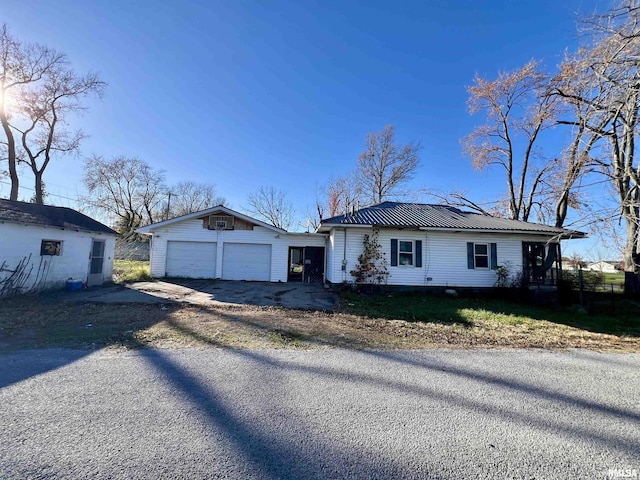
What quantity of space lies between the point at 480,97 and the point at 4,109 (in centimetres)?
2874

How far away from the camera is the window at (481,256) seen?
12.9 metres

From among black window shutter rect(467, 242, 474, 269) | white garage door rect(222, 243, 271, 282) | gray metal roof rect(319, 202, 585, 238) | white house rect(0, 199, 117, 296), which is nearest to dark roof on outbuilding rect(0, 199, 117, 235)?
white house rect(0, 199, 117, 296)

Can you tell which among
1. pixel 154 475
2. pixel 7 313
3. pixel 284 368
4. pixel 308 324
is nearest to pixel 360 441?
pixel 154 475

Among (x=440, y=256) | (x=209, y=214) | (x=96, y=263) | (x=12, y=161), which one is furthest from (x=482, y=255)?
(x=12, y=161)

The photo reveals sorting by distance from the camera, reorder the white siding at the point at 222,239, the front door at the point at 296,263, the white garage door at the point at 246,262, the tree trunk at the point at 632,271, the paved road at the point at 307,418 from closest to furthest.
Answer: the paved road at the point at 307,418 < the tree trunk at the point at 632,271 < the white siding at the point at 222,239 < the white garage door at the point at 246,262 < the front door at the point at 296,263

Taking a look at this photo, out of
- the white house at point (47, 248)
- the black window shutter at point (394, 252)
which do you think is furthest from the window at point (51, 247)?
the black window shutter at point (394, 252)

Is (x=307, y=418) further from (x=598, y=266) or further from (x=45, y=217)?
(x=598, y=266)

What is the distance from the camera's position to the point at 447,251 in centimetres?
1280

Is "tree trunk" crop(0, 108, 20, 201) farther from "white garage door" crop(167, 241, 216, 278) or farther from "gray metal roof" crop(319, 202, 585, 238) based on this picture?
"gray metal roof" crop(319, 202, 585, 238)

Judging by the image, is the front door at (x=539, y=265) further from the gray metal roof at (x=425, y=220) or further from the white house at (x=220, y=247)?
the white house at (x=220, y=247)

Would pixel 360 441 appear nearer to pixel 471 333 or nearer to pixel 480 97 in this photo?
pixel 471 333

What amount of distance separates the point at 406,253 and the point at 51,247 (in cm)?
1346

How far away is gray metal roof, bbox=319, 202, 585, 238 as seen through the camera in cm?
1209

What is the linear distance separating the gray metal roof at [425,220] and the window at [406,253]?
895 mm
